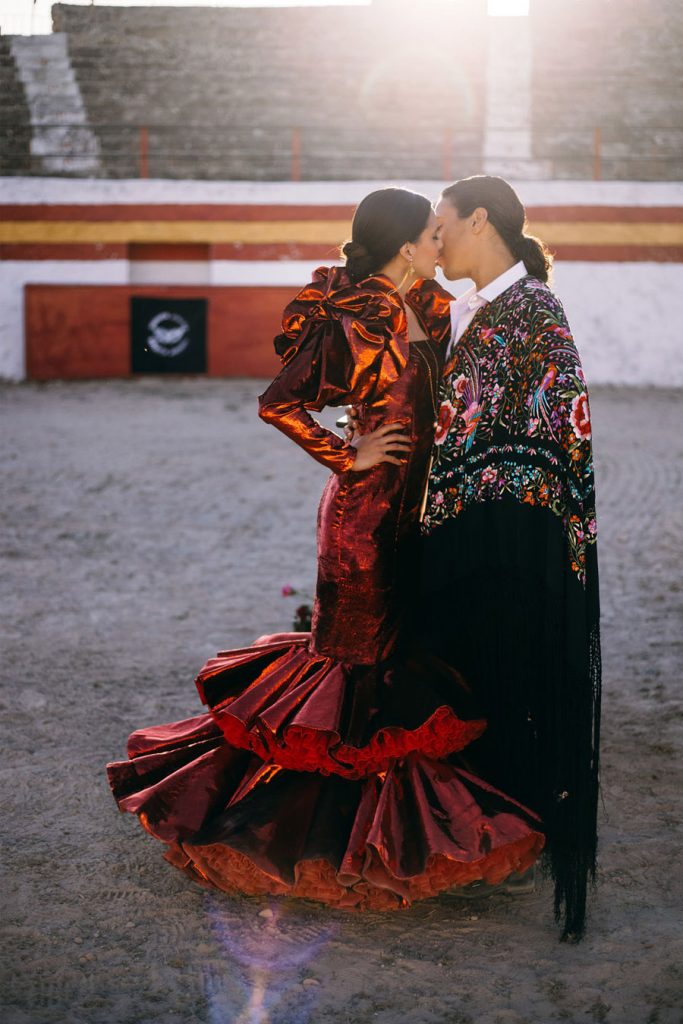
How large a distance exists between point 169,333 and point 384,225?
463 inches

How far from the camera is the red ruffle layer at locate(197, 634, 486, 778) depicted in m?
2.75

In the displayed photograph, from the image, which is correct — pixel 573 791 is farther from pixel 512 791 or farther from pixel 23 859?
pixel 23 859

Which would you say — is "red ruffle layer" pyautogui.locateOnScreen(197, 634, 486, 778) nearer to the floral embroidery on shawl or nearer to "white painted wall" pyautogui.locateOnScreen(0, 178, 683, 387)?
the floral embroidery on shawl

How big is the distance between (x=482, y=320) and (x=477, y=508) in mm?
456

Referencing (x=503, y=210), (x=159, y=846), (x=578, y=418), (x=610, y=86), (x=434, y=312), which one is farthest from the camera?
(x=610, y=86)

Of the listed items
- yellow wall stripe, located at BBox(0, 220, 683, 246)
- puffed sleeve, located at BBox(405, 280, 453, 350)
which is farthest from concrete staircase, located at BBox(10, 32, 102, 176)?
puffed sleeve, located at BBox(405, 280, 453, 350)

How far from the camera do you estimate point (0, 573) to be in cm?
611

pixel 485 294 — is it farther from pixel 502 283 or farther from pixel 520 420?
pixel 520 420

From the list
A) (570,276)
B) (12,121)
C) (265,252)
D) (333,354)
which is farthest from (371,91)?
(333,354)

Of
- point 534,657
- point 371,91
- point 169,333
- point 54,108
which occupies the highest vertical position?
point 371,91

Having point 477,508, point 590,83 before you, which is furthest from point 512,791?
point 590,83

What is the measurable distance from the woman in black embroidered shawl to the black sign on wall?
11622mm

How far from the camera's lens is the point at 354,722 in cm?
278

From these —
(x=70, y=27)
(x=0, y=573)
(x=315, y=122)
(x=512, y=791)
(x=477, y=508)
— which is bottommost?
(x=0, y=573)
